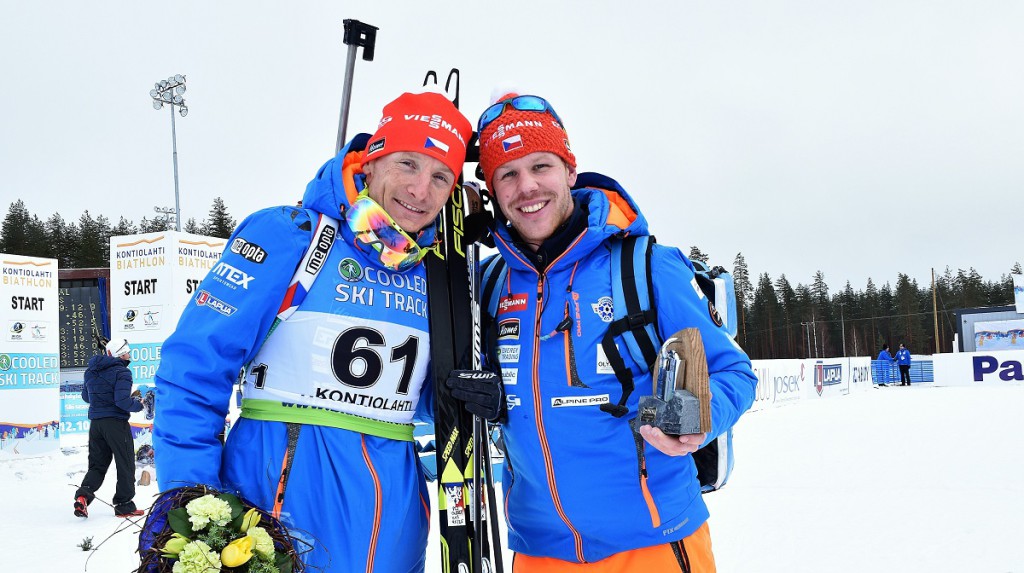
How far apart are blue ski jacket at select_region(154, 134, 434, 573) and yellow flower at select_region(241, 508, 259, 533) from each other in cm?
20

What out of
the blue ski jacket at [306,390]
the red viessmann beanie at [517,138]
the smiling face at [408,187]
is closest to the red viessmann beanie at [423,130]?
the smiling face at [408,187]

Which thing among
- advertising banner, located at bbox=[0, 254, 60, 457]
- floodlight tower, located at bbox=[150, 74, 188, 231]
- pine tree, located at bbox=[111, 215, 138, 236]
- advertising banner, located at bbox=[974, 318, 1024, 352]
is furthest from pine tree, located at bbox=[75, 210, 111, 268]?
advertising banner, located at bbox=[974, 318, 1024, 352]

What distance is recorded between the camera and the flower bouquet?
1.78 meters

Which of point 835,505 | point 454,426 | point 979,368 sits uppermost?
point 454,426

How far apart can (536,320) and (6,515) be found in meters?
9.37

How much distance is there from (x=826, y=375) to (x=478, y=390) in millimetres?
24407

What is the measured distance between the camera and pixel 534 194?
2672mm

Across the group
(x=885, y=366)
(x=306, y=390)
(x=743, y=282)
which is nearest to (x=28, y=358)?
(x=306, y=390)

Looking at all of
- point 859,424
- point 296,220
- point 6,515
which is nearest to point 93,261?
point 6,515

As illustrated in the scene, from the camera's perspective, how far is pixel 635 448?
243 centimetres

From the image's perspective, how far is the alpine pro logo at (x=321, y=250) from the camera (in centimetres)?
228

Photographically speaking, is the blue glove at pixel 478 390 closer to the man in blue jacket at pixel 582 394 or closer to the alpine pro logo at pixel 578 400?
the man in blue jacket at pixel 582 394

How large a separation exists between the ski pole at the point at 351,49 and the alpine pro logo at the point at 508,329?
1321 millimetres

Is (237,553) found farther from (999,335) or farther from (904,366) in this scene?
(999,335)
